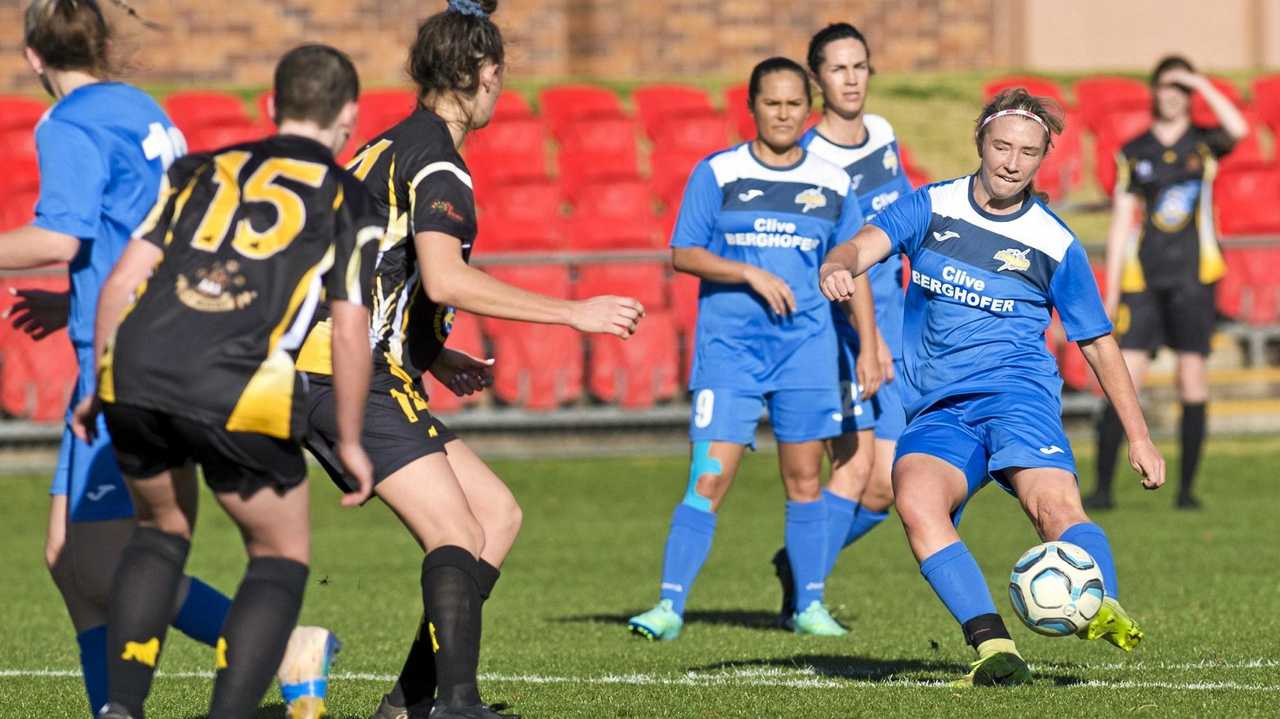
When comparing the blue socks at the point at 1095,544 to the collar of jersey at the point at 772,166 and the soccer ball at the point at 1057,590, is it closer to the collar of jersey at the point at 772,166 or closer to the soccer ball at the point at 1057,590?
the soccer ball at the point at 1057,590

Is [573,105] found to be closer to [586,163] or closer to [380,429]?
[586,163]

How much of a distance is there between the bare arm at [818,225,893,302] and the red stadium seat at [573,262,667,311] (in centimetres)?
678

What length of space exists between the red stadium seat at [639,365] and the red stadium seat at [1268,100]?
26.9ft

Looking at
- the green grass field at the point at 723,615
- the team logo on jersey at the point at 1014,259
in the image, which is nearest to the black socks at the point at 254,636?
the green grass field at the point at 723,615

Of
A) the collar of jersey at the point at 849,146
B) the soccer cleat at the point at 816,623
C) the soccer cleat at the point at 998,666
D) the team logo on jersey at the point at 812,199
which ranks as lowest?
the soccer cleat at the point at 816,623

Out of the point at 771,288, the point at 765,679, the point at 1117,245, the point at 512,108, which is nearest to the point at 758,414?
the point at 771,288

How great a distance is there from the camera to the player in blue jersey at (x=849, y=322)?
7.32m

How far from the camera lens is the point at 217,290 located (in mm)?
4035

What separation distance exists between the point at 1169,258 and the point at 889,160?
13.5 feet

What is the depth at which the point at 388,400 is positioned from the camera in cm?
480

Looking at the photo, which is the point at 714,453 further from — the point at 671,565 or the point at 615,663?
the point at 615,663

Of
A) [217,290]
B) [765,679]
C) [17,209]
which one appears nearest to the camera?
[217,290]

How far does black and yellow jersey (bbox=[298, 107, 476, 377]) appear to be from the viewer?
186 inches

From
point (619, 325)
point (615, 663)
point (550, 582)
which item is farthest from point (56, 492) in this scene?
point (550, 582)
